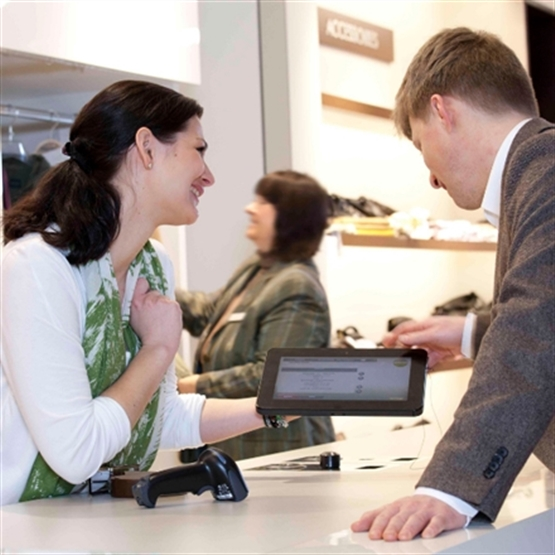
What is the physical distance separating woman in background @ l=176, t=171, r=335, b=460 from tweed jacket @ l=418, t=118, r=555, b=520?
160cm

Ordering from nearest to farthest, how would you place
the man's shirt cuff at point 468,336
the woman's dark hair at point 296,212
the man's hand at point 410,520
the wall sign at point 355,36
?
the man's hand at point 410,520, the man's shirt cuff at point 468,336, the woman's dark hair at point 296,212, the wall sign at point 355,36

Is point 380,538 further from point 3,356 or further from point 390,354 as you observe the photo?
point 3,356

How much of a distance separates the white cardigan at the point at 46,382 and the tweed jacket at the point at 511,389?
529 millimetres

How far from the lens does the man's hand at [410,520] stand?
1.07 m

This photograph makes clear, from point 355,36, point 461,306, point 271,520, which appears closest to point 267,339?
point 271,520

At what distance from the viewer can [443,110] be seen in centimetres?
153

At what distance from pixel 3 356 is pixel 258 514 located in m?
0.52

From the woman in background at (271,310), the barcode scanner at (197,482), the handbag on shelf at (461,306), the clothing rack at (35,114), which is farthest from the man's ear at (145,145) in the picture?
the handbag on shelf at (461,306)

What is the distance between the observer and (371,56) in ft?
13.8

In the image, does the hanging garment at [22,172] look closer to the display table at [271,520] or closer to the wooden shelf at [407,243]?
the wooden shelf at [407,243]

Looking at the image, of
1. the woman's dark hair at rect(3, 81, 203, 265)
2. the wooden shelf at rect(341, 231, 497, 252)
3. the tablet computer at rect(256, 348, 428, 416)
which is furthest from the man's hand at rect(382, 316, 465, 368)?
the wooden shelf at rect(341, 231, 497, 252)

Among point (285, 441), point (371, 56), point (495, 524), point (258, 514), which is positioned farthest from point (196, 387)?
point (371, 56)

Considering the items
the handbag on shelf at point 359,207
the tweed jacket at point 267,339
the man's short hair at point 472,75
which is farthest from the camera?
the handbag on shelf at point 359,207

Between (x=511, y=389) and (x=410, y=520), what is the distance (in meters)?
0.20
